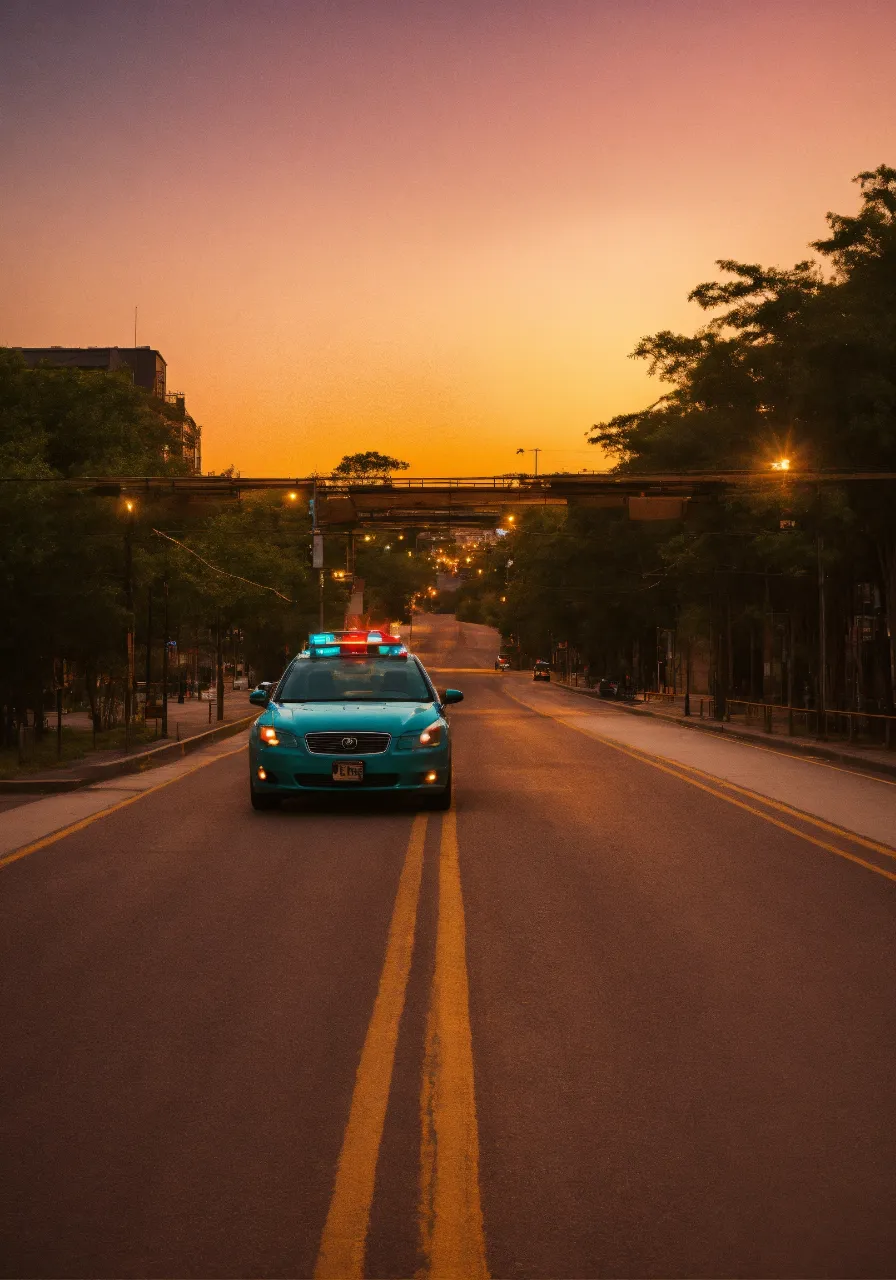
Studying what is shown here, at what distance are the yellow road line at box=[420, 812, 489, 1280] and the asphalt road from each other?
0.02 m

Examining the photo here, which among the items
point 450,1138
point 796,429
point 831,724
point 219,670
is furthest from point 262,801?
point 219,670

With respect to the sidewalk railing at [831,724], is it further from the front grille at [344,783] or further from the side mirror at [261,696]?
the front grille at [344,783]

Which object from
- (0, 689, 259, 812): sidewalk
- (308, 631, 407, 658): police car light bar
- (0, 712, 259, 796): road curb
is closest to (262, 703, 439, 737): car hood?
(308, 631, 407, 658): police car light bar

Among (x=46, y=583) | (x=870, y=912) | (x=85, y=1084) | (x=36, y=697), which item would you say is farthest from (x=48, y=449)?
(x=85, y=1084)

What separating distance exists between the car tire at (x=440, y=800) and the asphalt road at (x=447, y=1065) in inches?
133

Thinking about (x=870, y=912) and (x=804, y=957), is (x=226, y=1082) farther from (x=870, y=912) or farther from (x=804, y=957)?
(x=870, y=912)

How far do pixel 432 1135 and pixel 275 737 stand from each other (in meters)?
10.7

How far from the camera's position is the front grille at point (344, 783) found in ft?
51.4

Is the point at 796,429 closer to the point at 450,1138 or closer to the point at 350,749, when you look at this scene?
the point at 350,749

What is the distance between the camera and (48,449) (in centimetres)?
3769

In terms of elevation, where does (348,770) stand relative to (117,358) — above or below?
below

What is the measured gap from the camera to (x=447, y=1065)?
20.4 ft

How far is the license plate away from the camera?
1563cm

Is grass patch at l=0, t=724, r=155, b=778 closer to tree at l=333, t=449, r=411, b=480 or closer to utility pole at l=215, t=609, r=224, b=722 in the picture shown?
utility pole at l=215, t=609, r=224, b=722
